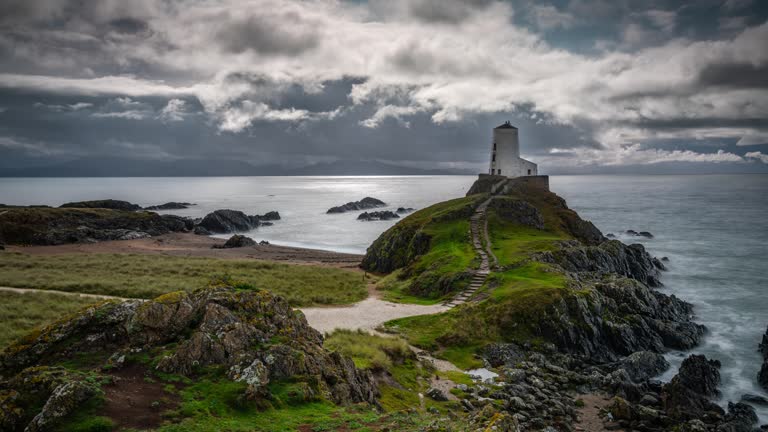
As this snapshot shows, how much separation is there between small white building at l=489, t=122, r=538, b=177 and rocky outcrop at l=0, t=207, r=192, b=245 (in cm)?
7004

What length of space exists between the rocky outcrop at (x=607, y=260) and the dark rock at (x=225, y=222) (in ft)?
270

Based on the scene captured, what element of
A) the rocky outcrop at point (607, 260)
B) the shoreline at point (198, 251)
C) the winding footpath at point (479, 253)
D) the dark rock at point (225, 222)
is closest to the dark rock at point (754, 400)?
the winding footpath at point (479, 253)

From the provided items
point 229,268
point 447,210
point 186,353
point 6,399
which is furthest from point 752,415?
point 229,268

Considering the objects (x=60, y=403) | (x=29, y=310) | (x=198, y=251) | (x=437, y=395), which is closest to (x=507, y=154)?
(x=198, y=251)

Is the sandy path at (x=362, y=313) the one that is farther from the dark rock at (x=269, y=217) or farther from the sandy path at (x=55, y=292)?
the dark rock at (x=269, y=217)

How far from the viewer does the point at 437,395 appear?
66.2 feet

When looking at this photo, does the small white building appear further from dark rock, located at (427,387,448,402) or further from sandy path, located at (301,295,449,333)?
dark rock, located at (427,387,448,402)

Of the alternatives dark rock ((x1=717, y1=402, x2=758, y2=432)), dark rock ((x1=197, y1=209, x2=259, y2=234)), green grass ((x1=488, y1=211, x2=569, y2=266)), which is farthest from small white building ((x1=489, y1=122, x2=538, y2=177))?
dark rock ((x1=197, y1=209, x2=259, y2=234))

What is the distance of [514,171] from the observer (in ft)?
266

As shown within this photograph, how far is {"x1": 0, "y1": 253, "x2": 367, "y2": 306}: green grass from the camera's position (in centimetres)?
3528

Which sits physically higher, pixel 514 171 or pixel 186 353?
pixel 514 171

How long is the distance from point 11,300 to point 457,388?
28991 millimetres

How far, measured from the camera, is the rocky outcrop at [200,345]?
42.2ft

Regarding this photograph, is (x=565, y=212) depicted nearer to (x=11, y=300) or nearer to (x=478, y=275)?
(x=478, y=275)
